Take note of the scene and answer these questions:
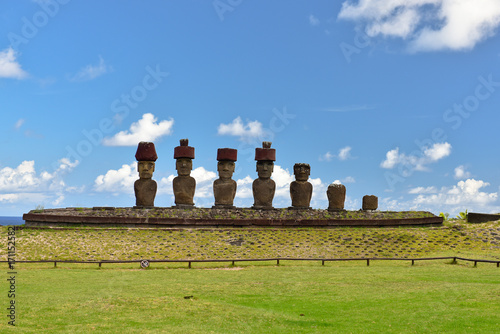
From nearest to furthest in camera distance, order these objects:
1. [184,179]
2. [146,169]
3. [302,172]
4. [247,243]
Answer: [247,243]
[146,169]
[184,179]
[302,172]

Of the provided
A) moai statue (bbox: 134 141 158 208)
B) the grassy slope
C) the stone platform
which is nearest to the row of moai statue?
moai statue (bbox: 134 141 158 208)

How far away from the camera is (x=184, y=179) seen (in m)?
33.9

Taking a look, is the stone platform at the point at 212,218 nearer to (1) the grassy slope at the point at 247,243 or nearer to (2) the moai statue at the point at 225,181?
(2) the moai statue at the point at 225,181

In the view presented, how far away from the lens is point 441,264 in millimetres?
23422

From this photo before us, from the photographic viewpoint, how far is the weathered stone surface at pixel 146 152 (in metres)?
33.7

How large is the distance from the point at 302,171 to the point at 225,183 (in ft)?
16.5

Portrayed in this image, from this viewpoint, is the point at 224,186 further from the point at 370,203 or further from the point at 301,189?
the point at 370,203

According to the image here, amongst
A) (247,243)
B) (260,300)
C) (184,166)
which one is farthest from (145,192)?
(260,300)

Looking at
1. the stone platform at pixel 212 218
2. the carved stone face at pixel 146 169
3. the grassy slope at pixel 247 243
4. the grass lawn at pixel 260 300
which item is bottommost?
the grass lawn at pixel 260 300

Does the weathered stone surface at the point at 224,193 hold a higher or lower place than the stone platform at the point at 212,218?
higher

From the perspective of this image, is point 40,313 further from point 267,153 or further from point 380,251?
point 267,153

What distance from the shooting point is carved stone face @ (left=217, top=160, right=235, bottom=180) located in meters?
34.2

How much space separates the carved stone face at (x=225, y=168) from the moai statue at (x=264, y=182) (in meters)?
1.80

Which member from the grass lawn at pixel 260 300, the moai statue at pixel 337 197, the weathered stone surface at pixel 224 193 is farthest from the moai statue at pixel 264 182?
the grass lawn at pixel 260 300
